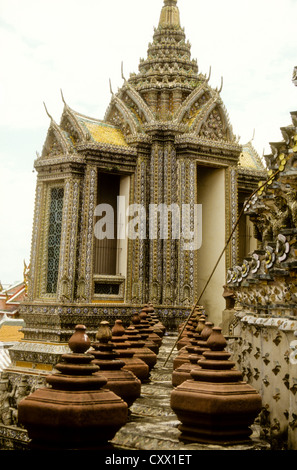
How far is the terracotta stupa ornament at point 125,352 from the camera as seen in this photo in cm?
523

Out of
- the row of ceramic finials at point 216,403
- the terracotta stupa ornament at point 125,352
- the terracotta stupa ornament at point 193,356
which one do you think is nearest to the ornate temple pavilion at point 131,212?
the terracotta stupa ornament at point 125,352

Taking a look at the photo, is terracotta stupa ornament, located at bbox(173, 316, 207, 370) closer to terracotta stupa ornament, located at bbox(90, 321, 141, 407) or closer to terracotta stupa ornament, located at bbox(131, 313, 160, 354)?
terracotta stupa ornament, located at bbox(90, 321, 141, 407)

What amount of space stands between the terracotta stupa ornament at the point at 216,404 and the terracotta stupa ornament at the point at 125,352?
60.9 inches

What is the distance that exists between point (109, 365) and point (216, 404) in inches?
40.0

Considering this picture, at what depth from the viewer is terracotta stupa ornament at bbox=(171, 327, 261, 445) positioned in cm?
336

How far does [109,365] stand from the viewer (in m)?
4.10

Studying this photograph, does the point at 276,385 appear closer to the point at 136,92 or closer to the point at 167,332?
the point at 167,332

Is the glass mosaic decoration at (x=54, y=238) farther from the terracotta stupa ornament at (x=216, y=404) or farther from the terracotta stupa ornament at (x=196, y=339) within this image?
the terracotta stupa ornament at (x=216, y=404)

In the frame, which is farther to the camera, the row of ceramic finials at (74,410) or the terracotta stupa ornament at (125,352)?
the terracotta stupa ornament at (125,352)

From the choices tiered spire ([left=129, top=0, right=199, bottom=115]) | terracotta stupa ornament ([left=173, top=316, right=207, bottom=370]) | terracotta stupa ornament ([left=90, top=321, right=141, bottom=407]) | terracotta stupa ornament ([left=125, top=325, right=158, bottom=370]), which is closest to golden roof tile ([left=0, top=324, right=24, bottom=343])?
tiered spire ([left=129, top=0, right=199, bottom=115])

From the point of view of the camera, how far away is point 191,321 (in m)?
7.50

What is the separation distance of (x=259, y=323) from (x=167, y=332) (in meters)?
6.97

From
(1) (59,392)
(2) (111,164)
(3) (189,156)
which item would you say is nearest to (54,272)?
(2) (111,164)

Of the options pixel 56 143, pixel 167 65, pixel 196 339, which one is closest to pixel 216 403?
pixel 196 339
